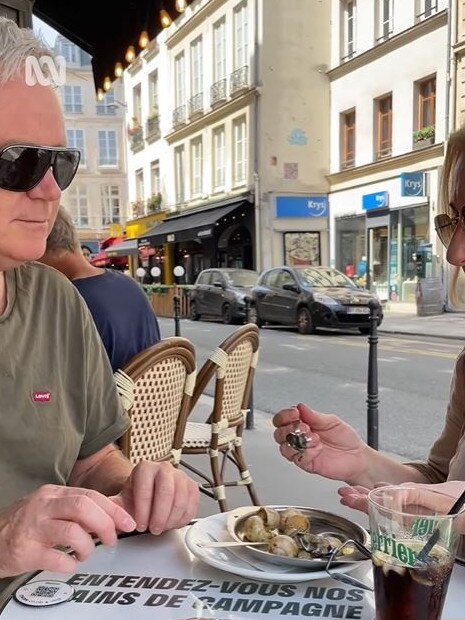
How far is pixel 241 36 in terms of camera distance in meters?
22.1

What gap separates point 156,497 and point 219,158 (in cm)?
2369

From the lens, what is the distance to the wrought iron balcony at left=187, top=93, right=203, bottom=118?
81.6 feet

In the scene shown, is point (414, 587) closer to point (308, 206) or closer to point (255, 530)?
point (255, 530)

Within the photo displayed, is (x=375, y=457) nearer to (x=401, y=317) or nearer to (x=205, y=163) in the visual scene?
(x=401, y=317)

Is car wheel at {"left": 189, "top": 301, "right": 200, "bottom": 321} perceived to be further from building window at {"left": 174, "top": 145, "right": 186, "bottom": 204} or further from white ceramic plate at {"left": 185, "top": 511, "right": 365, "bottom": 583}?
white ceramic plate at {"left": 185, "top": 511, "right": 365, "bottom": 583}

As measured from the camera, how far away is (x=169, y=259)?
90.9 feet

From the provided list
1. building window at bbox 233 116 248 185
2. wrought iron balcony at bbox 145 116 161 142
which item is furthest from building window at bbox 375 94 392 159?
wrought iron balcony at bbox 145 116 161 142

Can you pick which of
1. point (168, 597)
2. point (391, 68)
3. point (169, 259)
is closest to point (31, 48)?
point (168, 597)

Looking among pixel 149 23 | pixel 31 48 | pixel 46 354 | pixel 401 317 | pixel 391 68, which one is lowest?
pixel 401 317

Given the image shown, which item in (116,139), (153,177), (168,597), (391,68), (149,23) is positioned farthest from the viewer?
(116,139)

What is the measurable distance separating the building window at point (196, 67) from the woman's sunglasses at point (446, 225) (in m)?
24.7

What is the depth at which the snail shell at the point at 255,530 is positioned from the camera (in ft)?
Result: 4.18

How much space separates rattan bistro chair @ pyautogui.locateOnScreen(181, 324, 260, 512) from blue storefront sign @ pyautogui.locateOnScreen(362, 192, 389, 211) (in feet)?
48.8

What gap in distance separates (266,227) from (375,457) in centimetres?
1946
